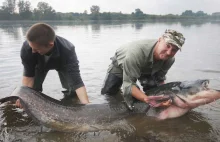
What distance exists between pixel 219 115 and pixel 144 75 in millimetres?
1587

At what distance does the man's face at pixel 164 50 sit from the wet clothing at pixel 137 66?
0.50 ft

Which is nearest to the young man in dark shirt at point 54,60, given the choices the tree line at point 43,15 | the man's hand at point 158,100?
the man's hand at point 158,100

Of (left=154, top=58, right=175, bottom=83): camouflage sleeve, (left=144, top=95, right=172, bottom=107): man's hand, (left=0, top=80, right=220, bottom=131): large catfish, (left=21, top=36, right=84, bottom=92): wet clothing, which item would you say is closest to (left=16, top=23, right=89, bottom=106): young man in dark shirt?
(left=21, top=36, right=84, bottom=92): wet clothing

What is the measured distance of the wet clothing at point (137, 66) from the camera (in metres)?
4.23

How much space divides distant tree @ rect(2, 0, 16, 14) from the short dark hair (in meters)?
82.3

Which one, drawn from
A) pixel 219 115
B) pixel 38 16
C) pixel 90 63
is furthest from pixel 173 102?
pixel 38 16

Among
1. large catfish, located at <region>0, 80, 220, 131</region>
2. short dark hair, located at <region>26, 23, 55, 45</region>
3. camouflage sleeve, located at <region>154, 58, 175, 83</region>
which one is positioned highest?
short dark hair, located at <region>26, 23, 55, 45</region>

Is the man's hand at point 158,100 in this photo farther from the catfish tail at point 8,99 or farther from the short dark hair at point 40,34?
the catfish tail at point 8,99

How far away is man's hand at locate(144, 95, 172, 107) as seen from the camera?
4.17 meters

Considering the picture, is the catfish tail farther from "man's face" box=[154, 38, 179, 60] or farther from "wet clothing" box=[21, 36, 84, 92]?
"man's face" box=[154, 38, 179, 60]

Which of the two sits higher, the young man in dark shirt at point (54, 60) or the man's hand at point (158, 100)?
the young man in dark shirt at point (54, 60)

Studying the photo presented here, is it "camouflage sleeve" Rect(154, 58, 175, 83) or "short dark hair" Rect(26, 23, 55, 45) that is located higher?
"short dark hair" Rect(26, 23, 55, 45)

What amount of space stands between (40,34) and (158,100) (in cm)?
212

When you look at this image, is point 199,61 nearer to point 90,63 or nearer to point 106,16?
point 90,63
